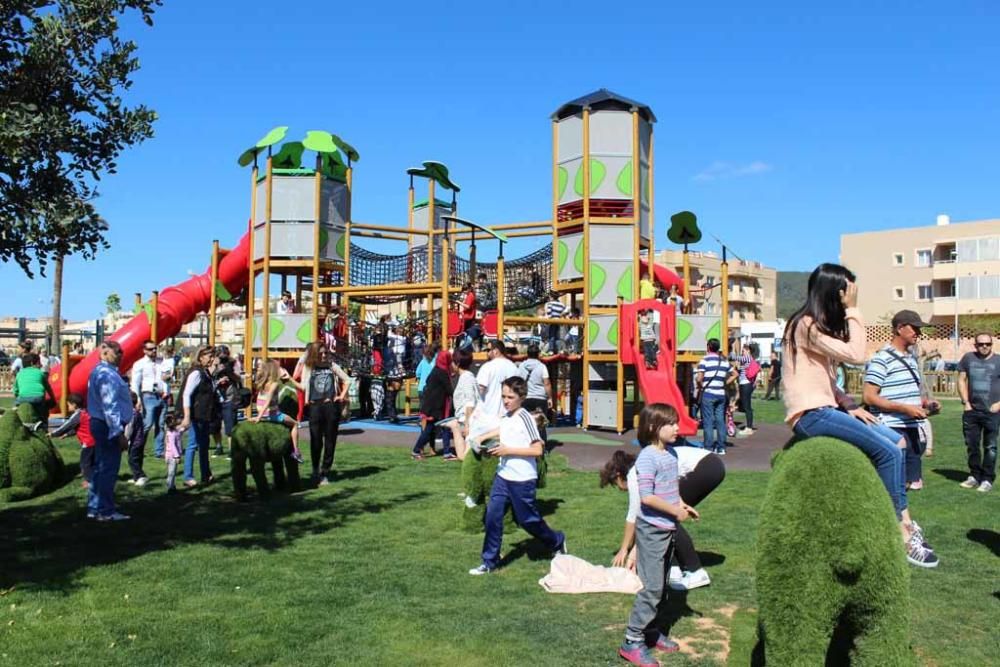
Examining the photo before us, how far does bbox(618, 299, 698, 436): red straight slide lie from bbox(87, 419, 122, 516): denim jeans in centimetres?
892

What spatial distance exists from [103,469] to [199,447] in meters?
2.14

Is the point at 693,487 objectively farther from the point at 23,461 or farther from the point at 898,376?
the point at 23,461

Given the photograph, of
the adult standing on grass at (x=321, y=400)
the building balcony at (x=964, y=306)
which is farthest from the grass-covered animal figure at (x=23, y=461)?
the building balcony at (x=964, y=306)

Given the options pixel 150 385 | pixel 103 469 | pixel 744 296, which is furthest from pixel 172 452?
pixel 744 296

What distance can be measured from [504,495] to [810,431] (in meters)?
3.05

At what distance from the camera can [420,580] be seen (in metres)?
6.64

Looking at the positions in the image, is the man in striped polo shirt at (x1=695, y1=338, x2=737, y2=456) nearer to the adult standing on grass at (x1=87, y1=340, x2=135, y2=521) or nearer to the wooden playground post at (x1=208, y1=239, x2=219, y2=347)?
the adult standing on grass at (x1=87, y1=340, x2=135, y2=521)

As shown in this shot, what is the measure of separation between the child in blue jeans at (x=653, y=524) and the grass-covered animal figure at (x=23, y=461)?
8.14 meters

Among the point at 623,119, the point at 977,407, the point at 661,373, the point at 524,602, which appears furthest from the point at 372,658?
the point at 623,119

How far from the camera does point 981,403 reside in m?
10.2

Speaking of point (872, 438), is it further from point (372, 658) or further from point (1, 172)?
point (1, 172)

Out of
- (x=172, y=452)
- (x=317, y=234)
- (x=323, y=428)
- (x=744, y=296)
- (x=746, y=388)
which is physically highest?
(x=744, y=296)

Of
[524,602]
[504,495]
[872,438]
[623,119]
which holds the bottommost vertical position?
[524,602]

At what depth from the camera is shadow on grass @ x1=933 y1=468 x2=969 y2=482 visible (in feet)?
37.4
